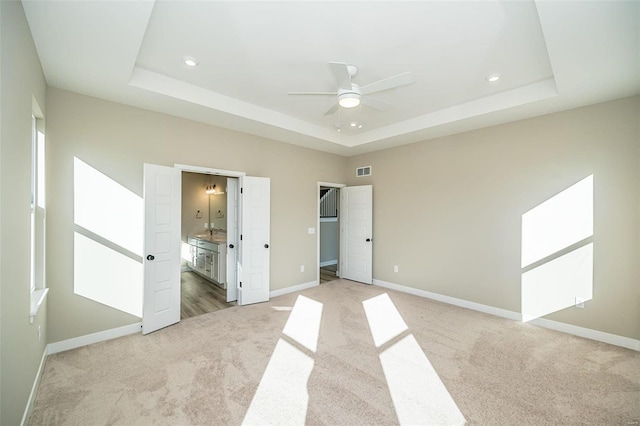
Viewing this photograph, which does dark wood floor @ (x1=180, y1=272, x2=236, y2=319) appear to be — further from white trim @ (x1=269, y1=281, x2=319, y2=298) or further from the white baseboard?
the white baseboard

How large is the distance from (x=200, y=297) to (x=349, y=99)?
13.4 feet

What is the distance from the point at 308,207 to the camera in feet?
17.9

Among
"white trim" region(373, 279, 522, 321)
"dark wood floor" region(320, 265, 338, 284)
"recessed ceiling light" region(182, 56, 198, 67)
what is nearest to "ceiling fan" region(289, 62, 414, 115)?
"recessed ceiling light" region(182, 56, 198, 67)

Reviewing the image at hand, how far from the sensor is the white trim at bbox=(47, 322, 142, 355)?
2.88 m

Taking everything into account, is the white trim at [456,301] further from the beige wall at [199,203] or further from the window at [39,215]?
the window at [39,215]

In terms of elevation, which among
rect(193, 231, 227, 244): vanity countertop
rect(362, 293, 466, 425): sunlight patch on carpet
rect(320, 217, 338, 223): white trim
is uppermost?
rect(320, 217, 338, 223): white trim

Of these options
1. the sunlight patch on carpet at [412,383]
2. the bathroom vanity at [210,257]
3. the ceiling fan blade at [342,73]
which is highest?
the ceiling fan blade at [342,73]

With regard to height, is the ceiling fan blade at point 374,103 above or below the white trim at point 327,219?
above

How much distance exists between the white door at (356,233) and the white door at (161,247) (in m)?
3.48

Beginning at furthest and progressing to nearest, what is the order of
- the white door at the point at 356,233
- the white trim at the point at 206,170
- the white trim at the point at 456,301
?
the white door at the point at 356,233, the white trim at the point at 456,301, the white trim at the point at 206,170

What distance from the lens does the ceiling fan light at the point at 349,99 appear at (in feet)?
8.73

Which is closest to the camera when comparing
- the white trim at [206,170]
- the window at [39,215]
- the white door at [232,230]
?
the window at [39,215]

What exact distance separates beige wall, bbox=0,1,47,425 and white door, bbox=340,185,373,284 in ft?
15.8

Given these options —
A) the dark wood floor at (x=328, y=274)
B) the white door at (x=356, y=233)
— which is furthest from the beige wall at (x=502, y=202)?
the dark wood floor at (x=328, y=274)
